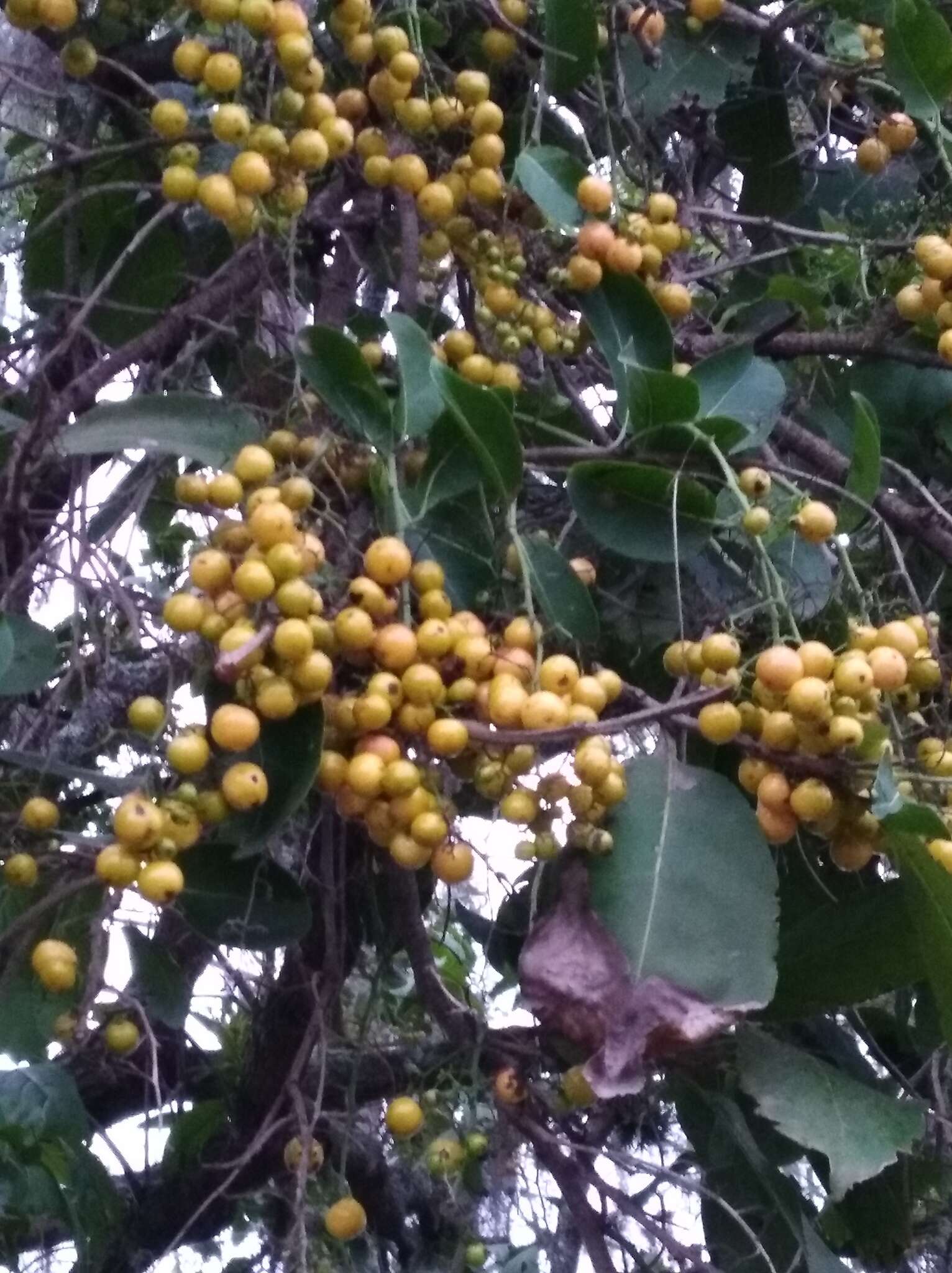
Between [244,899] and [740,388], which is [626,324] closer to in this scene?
[740,388]

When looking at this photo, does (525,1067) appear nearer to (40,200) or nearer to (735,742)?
(735,742)

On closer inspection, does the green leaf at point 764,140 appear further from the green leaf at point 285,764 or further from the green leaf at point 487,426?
the green leaf at point 285,764

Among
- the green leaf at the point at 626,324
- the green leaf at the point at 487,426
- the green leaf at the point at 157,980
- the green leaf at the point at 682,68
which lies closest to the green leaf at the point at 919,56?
the green leaf at the point at 682,68

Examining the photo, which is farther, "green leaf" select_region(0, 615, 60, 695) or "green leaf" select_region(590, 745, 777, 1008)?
"green leaf" select_region(0, 615, 60, 695)

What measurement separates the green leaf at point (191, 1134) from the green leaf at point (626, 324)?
0.72 meters

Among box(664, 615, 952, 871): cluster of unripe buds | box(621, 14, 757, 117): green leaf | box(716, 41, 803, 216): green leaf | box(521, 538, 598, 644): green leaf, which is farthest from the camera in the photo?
→ box(716, 41, 803, 216): green leaf

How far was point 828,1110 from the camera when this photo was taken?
0.77 metres

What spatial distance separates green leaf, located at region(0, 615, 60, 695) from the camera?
0.78 m

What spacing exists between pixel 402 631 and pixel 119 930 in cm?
37

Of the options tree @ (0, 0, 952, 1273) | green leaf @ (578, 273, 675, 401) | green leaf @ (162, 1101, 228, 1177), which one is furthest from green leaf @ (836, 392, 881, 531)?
green leaf @ (162, 1101, 228, 1177)

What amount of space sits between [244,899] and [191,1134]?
475 mm

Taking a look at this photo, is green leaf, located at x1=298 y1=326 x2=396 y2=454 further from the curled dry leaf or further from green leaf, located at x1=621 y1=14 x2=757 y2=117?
green leaf, located at x1=621 y1=14 x2=757 y2=117

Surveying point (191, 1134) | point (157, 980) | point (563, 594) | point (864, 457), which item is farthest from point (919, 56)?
point (191, 1134)

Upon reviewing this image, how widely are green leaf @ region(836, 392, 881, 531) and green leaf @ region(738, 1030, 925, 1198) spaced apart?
31 cm
